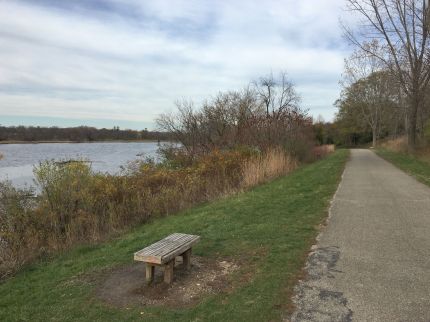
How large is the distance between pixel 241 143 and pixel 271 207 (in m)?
13.5

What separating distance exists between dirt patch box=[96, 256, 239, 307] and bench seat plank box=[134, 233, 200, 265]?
1.12 ft

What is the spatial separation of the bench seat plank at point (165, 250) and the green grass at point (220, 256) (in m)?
0.57

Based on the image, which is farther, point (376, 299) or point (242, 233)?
point (242, 233)

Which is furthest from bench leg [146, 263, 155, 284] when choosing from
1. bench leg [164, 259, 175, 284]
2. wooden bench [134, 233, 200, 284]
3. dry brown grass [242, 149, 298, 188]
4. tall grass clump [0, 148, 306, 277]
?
dry brown grass [242, 149, 298, 188]

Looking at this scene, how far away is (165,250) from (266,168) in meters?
13.0

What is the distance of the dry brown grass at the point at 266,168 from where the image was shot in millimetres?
15853

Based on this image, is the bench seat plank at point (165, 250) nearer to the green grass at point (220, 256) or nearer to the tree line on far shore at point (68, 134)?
the green grass at point (220, 256)

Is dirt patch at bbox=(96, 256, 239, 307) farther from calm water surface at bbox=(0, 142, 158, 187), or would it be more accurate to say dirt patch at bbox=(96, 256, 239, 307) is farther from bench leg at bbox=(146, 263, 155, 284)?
calm water surface at bbox=(0, 142, 158, 187)

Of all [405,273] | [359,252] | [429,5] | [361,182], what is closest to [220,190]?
[361,182]

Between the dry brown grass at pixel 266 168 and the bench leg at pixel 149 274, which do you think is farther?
the dry brown grass at pixel 266 168

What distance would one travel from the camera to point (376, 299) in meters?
4.38

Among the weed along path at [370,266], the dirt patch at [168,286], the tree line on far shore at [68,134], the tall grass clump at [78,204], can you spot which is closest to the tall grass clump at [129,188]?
the tall grass clump at [78,204]

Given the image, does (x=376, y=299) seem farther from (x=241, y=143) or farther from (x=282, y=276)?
(x=241, y=143)

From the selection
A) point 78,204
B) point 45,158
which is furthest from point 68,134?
point 78,204
